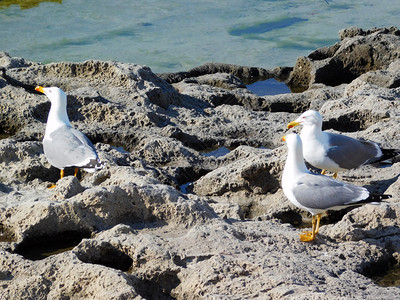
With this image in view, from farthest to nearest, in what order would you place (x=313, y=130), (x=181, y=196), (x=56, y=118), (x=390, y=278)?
(x=56, y=118) < (x=313, y=130) < (x=181, y=196) < (x=390, y=278)

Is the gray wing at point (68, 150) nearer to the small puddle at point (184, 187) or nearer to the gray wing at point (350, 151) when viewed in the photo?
the small puddle at point (184, 187)

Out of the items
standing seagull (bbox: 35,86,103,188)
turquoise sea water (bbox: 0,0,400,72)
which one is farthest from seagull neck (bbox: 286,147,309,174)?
turquoise sea water (bbox: 0,0,400,72)

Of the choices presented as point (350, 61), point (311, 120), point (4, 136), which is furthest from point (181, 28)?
point (311, 120)

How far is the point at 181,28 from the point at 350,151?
8.11 m

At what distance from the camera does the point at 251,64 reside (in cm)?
1074

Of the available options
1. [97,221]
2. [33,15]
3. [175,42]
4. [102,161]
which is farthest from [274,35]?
[97,221]

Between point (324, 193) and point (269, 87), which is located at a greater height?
point (324, 193)

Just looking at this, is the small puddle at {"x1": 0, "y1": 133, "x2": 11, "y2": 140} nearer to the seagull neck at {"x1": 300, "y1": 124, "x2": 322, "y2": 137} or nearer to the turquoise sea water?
the seagull neck at {"x1": 300, "y1": 124, "x2": 322, "y2": 137}

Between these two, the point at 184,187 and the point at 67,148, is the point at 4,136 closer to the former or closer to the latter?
the point at 67,148

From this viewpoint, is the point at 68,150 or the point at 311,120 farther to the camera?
the point at 311,120

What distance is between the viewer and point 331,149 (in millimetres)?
4906

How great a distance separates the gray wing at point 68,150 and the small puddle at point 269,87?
445 cm

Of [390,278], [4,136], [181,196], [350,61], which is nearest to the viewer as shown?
[390,278]

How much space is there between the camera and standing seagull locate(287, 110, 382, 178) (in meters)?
4.90
